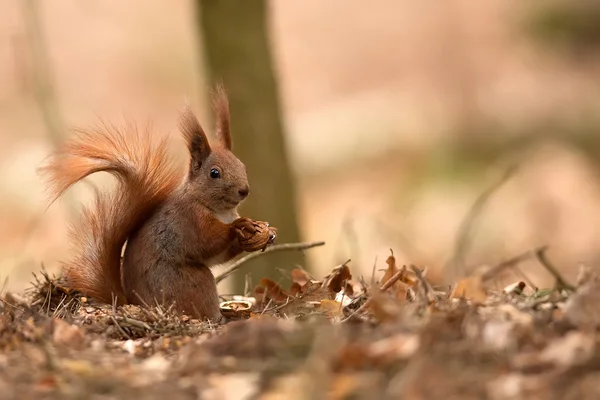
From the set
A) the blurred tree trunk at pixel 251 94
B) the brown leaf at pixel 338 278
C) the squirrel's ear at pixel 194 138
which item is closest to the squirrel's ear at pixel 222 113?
the squirrel's ear at pixel 194 138

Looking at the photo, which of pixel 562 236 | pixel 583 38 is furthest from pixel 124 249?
pixel 583 38

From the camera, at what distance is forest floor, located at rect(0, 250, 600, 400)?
1.84 metres

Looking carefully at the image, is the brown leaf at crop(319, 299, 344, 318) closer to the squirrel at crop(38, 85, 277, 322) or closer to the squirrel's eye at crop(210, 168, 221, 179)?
the squirrel at crop(38, 85, 277, 322)

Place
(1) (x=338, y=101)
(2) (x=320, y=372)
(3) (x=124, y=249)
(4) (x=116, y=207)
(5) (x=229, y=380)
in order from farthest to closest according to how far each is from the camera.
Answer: (1) (x=338, y=101)
(3) (x=124, y=249)
(4) (x=116, y=207)
(5) (x=229, y=380)
(2) (x=320, y=372)

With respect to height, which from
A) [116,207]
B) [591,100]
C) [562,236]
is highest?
[116,207]

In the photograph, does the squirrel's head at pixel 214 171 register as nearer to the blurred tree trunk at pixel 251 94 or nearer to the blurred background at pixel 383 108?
the blurred tree trunk at pixel 251 94

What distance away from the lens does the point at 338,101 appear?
1295 cm

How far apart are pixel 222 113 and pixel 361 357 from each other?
183 cm

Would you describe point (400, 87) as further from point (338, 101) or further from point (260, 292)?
point (260, 292)

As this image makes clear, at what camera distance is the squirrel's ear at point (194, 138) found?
3443 mm

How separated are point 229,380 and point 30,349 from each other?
2.03 ft

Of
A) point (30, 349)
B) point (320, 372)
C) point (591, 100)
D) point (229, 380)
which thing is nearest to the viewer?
point (320, 372)

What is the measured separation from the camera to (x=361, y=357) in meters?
1.96

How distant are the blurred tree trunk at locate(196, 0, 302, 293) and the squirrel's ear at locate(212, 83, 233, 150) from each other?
118cm
